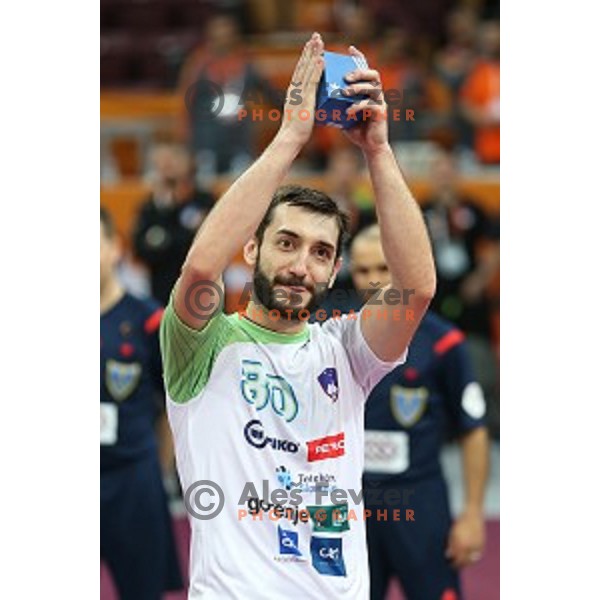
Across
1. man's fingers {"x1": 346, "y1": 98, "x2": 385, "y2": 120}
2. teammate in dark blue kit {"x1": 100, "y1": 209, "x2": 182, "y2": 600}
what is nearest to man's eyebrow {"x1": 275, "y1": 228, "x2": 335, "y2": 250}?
man's fingers {"x1": 346, "y1": 98, "x2": 385, "y2": 120}

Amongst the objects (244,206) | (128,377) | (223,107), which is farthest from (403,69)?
(244,206)

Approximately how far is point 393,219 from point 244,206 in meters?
0.32

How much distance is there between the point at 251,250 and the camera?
300cm

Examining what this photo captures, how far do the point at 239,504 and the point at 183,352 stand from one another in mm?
337

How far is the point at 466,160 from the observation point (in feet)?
26.6

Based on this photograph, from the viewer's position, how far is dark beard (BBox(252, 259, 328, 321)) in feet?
9.57

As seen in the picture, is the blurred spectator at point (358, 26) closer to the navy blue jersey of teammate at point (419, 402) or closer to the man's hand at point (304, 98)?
the navy blue jersey of teammate at point (419, 402)

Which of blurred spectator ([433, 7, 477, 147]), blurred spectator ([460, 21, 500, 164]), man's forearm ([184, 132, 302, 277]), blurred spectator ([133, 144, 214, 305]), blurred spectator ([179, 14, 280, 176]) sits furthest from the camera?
blurred spectator ([433, 7, 477, 147])

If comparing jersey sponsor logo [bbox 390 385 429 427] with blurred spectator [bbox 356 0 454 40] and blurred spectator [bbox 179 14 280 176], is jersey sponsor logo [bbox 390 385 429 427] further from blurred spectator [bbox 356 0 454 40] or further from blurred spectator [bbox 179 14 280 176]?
blurred spectator [bbox 356 0 454 40]

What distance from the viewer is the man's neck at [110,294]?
4984mm

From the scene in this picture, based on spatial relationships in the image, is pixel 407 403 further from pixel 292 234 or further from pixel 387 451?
pixel 292 234

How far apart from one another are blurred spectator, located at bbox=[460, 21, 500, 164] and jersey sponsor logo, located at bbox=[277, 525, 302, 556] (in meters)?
5.36

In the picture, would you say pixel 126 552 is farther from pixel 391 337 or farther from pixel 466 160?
pixel 466 160

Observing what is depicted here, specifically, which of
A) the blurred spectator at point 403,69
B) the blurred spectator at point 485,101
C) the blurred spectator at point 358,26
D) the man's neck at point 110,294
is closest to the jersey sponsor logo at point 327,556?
the man's neck at point 110,294
